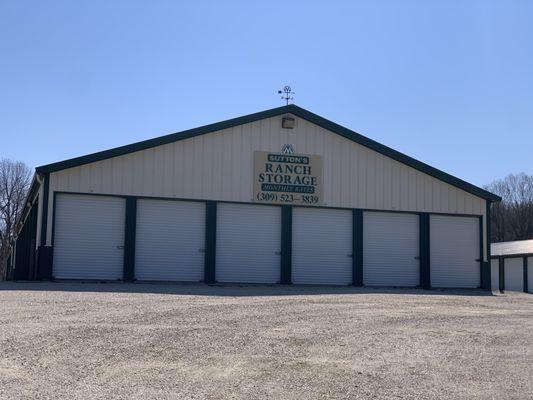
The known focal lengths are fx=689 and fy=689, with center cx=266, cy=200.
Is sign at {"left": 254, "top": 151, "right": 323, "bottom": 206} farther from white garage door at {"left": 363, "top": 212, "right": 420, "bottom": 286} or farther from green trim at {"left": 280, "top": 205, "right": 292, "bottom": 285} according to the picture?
white garage door at {"left": 363, "top": 212, "right": 420, "bottom": 286}

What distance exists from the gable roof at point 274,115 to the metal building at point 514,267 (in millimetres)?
15675

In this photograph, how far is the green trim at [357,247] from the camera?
24234 mm

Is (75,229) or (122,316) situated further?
(75,229)

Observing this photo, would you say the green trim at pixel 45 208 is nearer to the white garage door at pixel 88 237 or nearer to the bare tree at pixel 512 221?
the white garage door at pixel 88 237

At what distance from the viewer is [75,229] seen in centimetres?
2148

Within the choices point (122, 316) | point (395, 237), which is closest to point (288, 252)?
point (395, 237)

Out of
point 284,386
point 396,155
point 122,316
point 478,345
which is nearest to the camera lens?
point 284,386

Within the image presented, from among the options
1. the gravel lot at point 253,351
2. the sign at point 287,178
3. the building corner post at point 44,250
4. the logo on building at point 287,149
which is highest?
the logo on building at point 287,149

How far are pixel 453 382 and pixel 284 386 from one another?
7.17 ft

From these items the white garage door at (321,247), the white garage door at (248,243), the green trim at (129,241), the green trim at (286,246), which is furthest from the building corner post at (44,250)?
the white garage door at (321,247)

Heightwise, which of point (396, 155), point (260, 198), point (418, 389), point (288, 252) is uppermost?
point (396, 155)

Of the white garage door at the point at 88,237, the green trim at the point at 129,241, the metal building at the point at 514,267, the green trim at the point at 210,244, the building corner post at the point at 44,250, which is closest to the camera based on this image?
the building corner post at the point at 44,250

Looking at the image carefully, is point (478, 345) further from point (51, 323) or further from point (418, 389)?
point (51, 323)

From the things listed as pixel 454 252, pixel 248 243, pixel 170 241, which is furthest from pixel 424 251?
pixel 170 241
